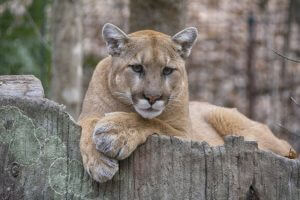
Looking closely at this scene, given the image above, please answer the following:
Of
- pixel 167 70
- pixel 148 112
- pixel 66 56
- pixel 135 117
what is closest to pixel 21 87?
pixel 135 117

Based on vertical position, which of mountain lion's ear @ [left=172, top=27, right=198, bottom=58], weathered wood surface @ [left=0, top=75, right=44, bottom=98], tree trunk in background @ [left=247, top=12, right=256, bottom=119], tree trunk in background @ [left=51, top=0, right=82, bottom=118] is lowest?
tree trunk in background @ [left=247, top=12, right=256, bottom=119]

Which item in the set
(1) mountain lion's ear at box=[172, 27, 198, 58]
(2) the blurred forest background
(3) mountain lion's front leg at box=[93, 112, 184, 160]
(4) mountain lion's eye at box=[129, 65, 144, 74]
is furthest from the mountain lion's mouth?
(2) the blurred forest background

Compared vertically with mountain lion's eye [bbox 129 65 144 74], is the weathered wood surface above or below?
above

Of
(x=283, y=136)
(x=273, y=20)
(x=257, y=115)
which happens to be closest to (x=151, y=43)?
(x=283, y=136)

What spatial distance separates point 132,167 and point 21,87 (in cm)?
89

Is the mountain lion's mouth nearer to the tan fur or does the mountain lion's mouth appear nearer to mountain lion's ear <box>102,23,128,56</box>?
the tan fur

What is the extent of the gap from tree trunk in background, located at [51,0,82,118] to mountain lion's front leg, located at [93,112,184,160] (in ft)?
14.6

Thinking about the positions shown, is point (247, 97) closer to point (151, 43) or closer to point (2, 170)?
point (151, 43)

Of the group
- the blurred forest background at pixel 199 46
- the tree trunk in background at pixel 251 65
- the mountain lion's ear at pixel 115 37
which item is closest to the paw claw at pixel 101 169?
the mountain lion's ear at pixel 115 37

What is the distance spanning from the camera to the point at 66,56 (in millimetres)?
9641

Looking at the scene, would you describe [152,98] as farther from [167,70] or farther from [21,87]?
[21,87]

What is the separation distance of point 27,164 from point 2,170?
0.16m

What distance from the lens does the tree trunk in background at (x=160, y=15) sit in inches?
352

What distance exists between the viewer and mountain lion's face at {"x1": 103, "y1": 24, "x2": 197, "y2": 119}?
18.4 ft
